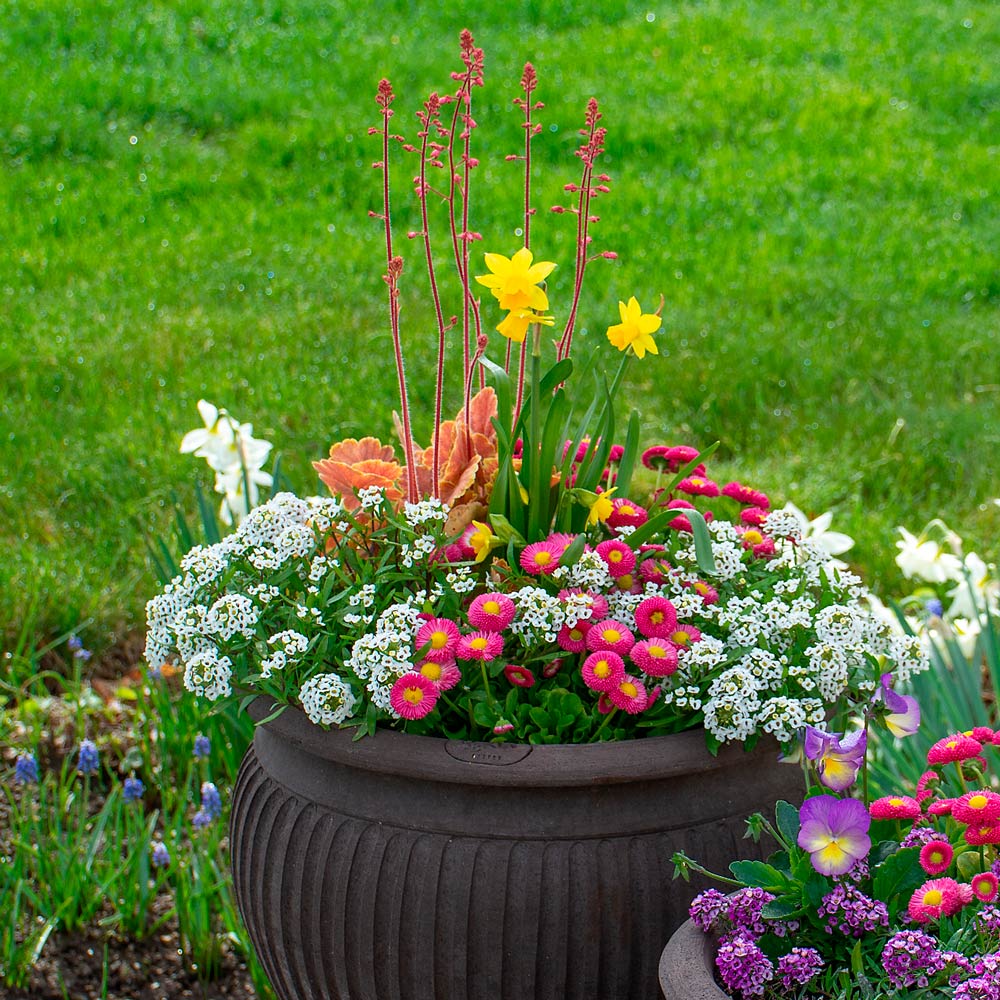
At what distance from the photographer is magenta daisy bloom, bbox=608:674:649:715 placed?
1.46m

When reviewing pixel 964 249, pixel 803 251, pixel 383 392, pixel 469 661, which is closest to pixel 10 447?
pixel 383 392

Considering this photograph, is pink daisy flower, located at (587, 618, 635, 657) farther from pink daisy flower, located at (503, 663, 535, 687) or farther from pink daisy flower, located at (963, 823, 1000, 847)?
pink daisy flower, located at (963, 823, 1000, 847)

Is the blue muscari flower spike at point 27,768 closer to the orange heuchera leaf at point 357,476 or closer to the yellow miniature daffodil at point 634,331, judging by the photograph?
the orange heuchera leaf at point 357,476

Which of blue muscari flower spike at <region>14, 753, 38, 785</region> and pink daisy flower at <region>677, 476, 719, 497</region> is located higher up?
pink daisy flower at <region>677, 476, 719, 497</region>

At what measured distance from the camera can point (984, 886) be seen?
1.21 m

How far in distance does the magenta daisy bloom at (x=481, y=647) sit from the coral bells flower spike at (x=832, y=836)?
0.38 metres

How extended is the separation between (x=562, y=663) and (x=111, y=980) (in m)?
1.09

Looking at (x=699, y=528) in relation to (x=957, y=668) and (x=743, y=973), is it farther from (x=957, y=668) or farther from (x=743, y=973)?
(x=957, y=668)

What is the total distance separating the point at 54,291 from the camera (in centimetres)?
473

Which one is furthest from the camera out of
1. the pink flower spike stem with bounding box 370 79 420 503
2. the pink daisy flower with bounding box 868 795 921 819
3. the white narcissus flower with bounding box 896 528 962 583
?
the white narcissus flower with bounding box 896 528 962 583

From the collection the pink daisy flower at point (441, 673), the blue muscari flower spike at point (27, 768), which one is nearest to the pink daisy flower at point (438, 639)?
the pink daisy flower at point (441, 673)

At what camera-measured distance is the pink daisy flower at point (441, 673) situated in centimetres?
146

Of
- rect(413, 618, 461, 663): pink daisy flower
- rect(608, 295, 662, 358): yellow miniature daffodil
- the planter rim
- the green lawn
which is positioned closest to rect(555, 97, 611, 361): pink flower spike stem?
rect(608, 295, 662, 358): yellow miniature daffodil

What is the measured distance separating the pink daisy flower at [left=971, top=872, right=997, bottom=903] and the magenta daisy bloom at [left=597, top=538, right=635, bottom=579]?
0.55m
